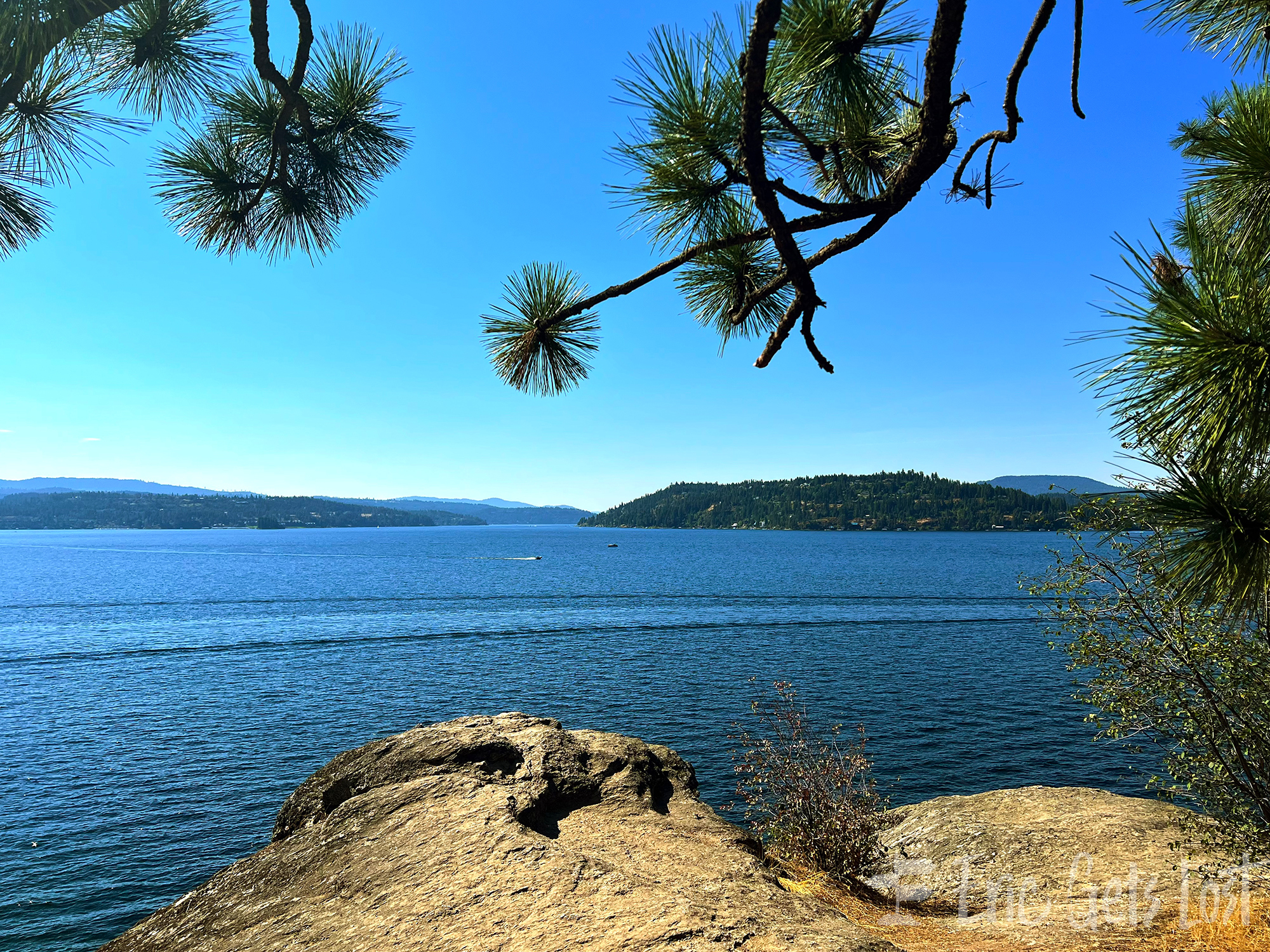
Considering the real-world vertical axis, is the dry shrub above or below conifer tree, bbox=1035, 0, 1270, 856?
below

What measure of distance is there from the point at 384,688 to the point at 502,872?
29.5 metres

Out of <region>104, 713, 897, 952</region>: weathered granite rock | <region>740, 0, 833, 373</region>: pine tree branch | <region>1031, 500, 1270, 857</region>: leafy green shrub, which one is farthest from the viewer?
<region>1031, 500, 1270, 857</region>: leafy green shrub

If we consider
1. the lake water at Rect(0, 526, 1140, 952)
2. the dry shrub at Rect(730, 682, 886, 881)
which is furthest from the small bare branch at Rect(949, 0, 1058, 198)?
the lake water at Rect(0, 526, 1140, 952)

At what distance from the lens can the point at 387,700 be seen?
29359 millimetres

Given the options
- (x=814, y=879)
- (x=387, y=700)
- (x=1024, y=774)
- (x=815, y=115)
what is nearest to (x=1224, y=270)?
(x=815, y=115)

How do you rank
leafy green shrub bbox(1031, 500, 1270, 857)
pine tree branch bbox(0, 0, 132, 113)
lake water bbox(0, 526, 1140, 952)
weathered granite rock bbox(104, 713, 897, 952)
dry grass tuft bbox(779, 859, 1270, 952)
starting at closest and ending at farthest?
pine tree branch bbox(0, 0, 132, 113), weathered granite rock bbox(104, 713, 897, 952), dry grass tuft bbox(779, 859, 1270, 952), leafy green shrub bbox(1031, 500, 1270, 857), lake water bbox(0, 526, 1140, 952)

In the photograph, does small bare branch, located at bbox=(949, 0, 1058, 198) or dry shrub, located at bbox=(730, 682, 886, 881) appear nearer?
small bare branch, located at bbox=(949, 0, 1058, 198)

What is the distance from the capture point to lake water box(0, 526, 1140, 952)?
17.8m

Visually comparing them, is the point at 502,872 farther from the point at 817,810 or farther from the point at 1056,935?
the point at 1056,935

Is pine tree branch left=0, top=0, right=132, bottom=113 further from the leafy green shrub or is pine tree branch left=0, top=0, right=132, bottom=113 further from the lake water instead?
the lake water

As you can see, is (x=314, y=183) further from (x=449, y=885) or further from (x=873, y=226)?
(x=449, y=885)

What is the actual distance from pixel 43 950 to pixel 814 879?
14.6 metres

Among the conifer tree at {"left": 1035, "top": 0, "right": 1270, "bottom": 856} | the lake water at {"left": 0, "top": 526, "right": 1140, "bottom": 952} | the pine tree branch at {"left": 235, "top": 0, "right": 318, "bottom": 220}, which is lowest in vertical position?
the lake water at {"left": 0, "top": 526, "right": 1140, "bottom": 952}

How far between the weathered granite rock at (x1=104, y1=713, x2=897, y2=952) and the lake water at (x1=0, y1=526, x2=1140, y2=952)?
461 inches
